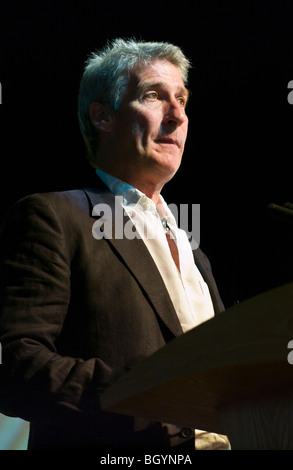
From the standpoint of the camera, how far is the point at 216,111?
267cm

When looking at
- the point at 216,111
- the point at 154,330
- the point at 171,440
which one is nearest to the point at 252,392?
the point at 171,440

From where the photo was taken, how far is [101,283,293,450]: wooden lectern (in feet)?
2.21

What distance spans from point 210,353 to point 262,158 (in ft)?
6.66

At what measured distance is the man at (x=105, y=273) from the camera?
1.27m

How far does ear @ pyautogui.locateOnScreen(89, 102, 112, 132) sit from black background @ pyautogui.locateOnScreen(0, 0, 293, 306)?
365 millimetres

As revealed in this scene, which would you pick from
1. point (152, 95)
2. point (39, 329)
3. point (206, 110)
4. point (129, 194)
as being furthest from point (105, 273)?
point (206, 110)

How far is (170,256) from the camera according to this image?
1732mm

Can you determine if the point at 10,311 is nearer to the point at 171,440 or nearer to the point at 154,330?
the point at 154,330

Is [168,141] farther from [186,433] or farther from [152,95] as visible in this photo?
[186,433]

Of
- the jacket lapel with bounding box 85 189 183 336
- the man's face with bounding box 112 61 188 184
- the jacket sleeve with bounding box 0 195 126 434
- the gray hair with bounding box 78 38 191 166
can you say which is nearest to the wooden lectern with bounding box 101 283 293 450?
the jacket sleeve with bounding box 0 195 126 434

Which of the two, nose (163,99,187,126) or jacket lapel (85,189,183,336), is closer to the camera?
jacket lapel (85,189,183,336)

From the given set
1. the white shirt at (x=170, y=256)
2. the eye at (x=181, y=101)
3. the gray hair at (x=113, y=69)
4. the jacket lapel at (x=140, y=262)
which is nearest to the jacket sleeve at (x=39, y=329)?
the jacket lapel at (x=140, y=262)

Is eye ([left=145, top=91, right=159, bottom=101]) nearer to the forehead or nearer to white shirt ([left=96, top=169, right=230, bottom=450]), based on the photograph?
the forehead

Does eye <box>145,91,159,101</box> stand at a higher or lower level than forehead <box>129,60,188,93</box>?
lower
